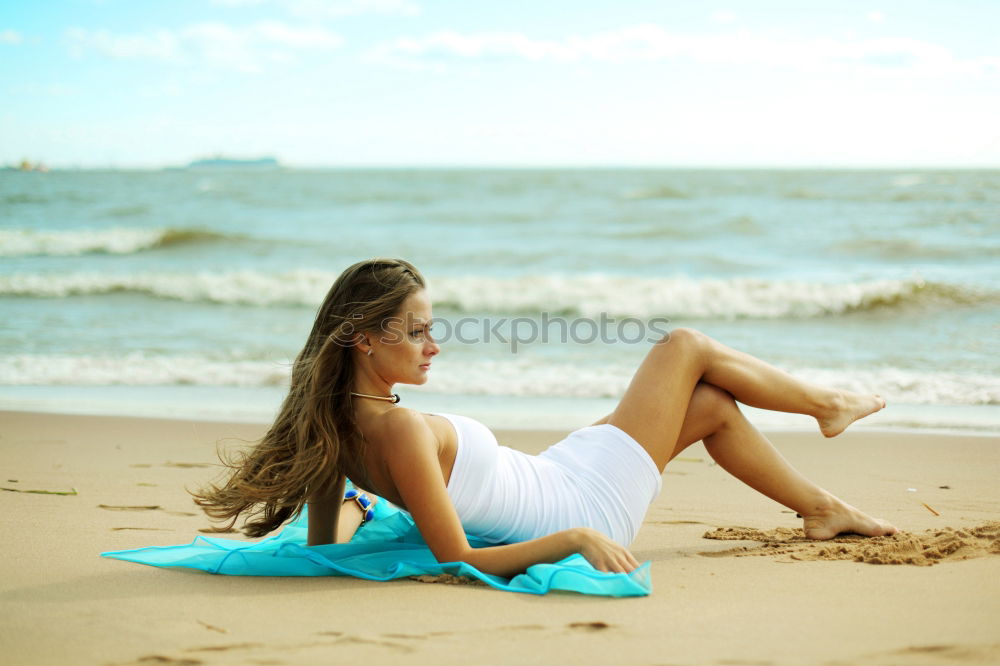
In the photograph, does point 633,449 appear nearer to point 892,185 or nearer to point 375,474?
point 375,474

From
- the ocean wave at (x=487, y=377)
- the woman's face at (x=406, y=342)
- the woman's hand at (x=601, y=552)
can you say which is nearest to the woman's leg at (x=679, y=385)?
the woman's hand at (x=601, y=552)

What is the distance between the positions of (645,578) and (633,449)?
639 millimetres

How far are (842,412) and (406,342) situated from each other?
189 centimetres

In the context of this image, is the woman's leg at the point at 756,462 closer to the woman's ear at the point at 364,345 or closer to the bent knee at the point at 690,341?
the bent knee at the point at 690,341

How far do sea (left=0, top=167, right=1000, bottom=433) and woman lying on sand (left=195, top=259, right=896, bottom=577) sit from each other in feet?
10.1

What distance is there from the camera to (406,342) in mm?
3189

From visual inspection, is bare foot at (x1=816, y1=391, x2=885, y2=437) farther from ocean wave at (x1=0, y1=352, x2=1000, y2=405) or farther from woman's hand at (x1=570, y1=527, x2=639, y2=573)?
ocean wave at (x1=0, y1=352, x2=1000, y2=405)

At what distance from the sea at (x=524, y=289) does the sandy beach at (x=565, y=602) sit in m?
2.49

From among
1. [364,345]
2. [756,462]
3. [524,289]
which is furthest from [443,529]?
[524,289]

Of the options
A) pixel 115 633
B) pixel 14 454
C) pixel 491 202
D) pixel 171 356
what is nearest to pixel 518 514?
pixel 115 633

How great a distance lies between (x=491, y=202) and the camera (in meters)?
26.1

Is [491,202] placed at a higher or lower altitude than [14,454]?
higher

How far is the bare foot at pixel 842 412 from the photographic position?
3836mm

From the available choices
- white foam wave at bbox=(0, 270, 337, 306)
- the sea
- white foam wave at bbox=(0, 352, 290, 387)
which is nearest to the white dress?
the sea
